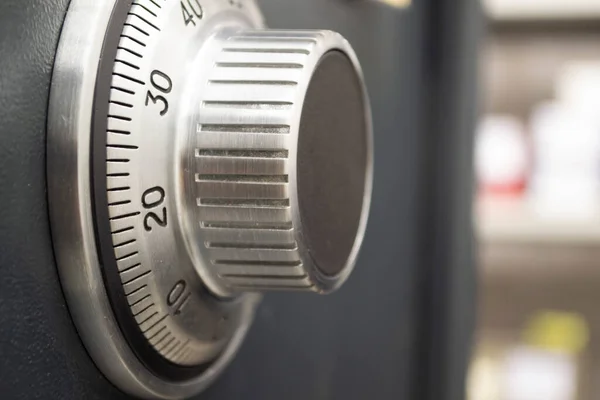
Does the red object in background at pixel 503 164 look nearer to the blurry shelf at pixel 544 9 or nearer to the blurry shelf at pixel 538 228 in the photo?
the blurry shelf at pixel 538 228

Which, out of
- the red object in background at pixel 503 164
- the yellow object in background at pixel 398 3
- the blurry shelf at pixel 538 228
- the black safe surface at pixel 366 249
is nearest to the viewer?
the black safe surface at pixel 366 249

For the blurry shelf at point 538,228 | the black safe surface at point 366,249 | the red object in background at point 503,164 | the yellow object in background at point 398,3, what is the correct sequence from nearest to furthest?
the black safe surface at point 366,249 → the yellow object in background at point 398,3 → the blurry shelf at point 538,228 → the red object in background at point 503,164

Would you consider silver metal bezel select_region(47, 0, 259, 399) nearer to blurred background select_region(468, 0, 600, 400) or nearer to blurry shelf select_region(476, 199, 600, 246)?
blurred background select_region(468, 0, 600, 400)

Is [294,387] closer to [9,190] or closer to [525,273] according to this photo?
[9,190]

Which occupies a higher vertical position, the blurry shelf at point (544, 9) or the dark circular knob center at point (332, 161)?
the blurry shelf at point (544, 9)

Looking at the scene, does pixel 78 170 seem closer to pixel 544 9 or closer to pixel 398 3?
pixel 398 3

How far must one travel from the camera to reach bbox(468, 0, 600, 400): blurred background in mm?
1147

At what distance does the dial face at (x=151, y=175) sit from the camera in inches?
7.5

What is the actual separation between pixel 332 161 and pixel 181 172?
49 millimetres

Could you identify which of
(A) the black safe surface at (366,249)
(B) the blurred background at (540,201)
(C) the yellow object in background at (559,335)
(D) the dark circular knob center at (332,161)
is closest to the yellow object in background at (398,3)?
(A) the black safe surface at (366,249)

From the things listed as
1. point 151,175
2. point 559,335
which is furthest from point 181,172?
point 559,335

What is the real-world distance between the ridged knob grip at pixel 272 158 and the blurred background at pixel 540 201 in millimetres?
728

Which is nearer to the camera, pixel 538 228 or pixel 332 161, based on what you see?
pixel 332 161

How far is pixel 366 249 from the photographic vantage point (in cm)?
39
